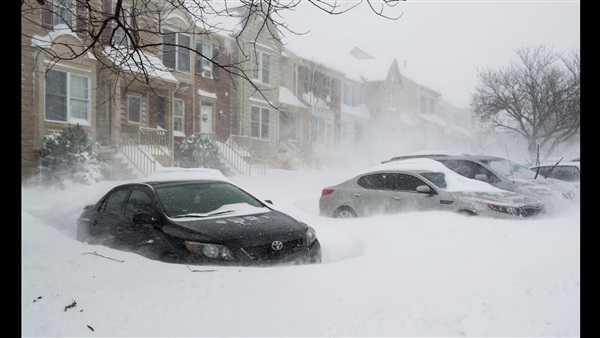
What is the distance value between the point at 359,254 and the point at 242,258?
3.24 ft

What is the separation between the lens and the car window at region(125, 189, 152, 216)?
124 inches

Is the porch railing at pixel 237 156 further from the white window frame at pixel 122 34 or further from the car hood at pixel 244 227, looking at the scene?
the white window frame at pixel 122 34

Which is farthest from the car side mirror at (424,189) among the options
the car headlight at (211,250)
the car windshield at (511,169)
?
the car headlight at (211,250)

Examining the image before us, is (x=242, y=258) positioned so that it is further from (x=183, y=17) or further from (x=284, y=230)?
(x=183, y=17)

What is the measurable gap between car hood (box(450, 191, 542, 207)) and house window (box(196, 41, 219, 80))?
227 cm

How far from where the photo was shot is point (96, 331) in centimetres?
255

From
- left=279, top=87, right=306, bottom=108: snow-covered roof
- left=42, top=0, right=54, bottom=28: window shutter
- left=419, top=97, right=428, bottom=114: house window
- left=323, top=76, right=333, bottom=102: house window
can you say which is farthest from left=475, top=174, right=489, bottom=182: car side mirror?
left=42, top=0, right=54, bottom=28: window shutter

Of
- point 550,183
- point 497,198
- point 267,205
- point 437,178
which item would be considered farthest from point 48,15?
point 550,183

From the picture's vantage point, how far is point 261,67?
11.1ft

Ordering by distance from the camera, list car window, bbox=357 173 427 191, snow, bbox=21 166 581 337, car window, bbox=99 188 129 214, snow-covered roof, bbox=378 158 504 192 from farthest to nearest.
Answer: car window, bbox=357 173 427 191 < snow-covered roof, bbox=378 158 504 192 < car window, bbox=99 188 129 214 < snow, bbox=21 166 581 337

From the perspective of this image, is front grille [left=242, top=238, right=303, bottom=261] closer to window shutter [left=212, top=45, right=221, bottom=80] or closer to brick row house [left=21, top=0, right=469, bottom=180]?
brick row house [left=21, top=0, right=469, bottom=180]

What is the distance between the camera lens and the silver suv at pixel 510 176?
3225 millimetres
